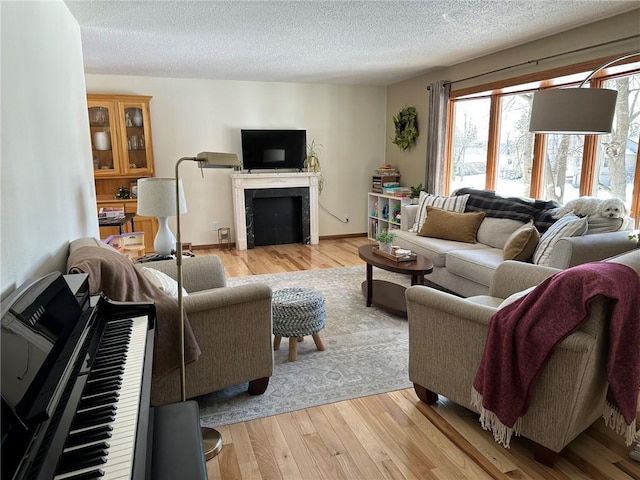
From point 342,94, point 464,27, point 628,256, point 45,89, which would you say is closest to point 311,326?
point 628,256

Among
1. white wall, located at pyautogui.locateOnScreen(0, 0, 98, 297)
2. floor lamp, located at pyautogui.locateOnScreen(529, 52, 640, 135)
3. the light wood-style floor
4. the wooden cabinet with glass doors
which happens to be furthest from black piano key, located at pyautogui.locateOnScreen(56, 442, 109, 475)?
the wooden cabinet with glass doors

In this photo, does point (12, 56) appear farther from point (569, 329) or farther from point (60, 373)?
point (569, 329)

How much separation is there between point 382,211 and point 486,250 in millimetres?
2538

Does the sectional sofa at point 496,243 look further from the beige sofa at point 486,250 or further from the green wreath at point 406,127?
the green wreath at point 406,127

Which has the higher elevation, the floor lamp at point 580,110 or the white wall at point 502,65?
the white wall at point 502,65

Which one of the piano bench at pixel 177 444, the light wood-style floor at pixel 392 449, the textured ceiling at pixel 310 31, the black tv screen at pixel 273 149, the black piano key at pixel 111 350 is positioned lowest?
the light wood-style floor at pixel 392 449

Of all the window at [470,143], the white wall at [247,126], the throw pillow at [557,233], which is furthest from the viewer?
the white wall at [247,126]

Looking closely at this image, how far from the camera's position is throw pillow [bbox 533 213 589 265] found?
3.10 metres

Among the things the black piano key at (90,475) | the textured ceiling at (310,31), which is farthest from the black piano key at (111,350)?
the textured ceiling at (310,31)

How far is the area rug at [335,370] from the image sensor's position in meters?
2.29

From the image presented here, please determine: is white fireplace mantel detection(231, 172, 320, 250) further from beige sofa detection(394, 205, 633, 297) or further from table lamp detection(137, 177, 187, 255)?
table lamp detection(137, 177, 187, 255)

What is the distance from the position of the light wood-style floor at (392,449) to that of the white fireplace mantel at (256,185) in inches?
158

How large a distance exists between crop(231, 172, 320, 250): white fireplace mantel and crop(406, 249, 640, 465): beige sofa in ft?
13.6

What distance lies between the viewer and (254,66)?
490cm
